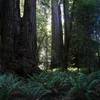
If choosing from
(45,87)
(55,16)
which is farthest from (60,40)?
(45,87)

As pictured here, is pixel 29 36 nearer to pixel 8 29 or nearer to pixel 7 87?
pixel 8 29

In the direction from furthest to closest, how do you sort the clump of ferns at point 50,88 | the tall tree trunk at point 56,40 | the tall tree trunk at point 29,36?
the tall tree trunk at point 56,40, the tall tree trunk at point 29,36, the clump of ferns at point 50,88

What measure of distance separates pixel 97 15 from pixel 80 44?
1248mm

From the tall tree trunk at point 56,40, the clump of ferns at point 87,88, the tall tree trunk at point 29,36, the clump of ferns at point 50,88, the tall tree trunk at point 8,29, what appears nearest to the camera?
the clump of ferns at point 87,88

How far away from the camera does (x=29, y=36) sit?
955 centimetres

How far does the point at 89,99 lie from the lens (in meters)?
5.30

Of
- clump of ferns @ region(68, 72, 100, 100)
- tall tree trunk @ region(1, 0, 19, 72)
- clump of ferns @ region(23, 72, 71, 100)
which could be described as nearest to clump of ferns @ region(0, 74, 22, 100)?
clump of ferns @ region(23, 72, 71, 100)

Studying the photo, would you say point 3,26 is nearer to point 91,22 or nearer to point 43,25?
point 91,22

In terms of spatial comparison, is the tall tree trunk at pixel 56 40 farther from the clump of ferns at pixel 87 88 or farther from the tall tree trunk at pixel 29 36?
the clump of ferns at pixel 87 88

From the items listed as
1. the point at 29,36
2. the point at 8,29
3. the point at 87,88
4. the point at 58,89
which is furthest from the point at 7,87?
the point at 29,36

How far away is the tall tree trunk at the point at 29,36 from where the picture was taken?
9305mm

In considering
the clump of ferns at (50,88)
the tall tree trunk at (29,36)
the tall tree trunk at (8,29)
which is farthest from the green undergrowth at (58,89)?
the tall tree trunk at (29,36)

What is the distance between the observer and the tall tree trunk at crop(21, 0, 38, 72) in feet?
30.5

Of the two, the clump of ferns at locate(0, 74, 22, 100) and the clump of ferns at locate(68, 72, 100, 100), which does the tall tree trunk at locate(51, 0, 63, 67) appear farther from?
the clump of ferns at locate(68, 72, 100, 100)
